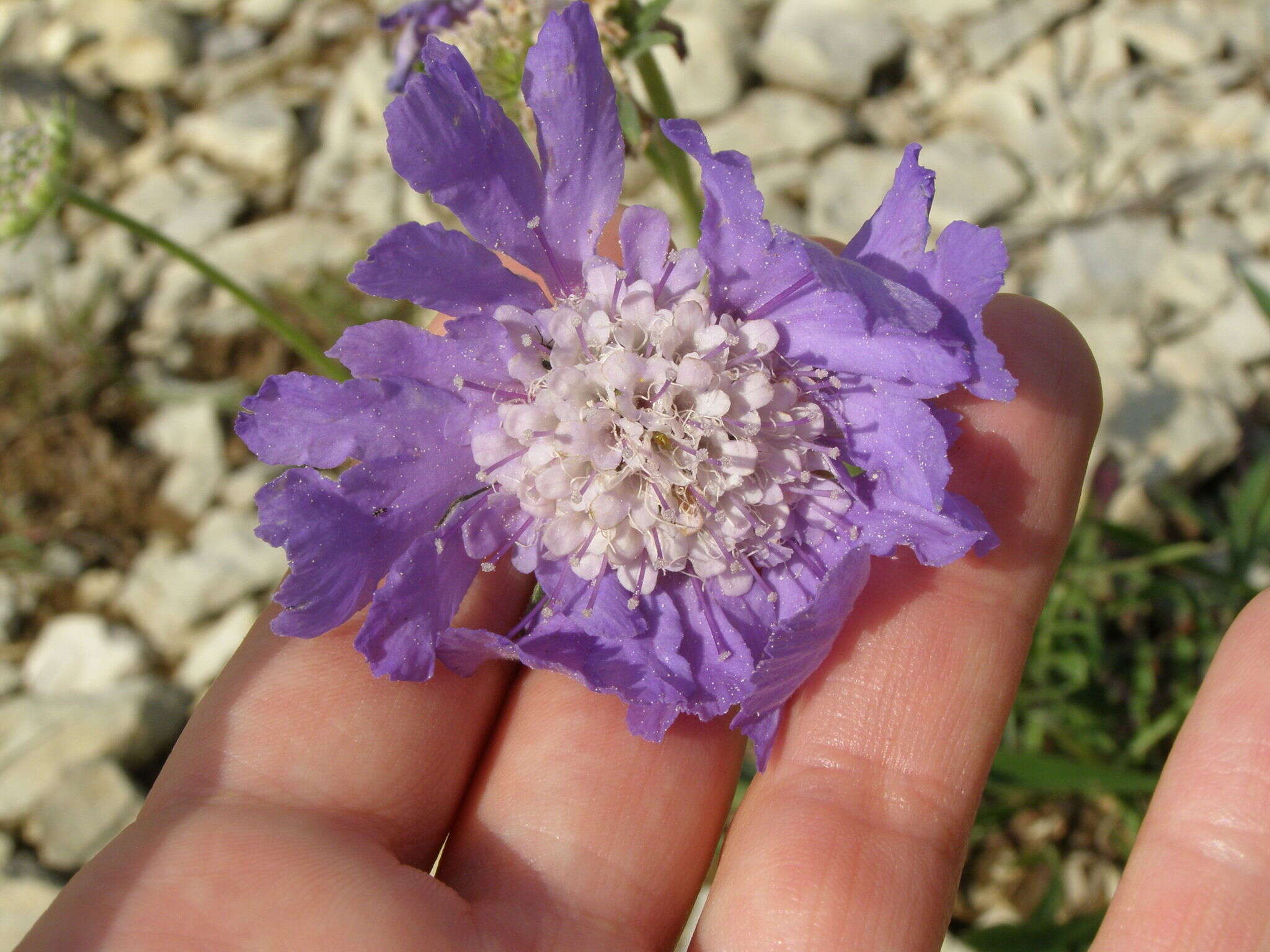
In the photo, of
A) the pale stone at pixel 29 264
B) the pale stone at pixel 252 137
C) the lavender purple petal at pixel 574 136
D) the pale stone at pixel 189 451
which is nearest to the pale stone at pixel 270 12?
the pale stone at pixel 252 137

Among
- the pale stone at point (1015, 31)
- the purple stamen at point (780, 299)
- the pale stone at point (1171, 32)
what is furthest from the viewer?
the pale stone at point (1015, 31)

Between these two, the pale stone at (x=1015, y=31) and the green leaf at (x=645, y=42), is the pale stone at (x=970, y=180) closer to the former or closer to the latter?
the pale stone at (x=1015, y=31)

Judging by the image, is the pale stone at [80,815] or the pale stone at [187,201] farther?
the pale stone at [187,201]

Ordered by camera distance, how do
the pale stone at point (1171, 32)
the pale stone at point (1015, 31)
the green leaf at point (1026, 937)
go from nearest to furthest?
the green leaf at point (1026, 937)
the pale stone at point (1171, 32)
the pale stone at point (1015, 31)

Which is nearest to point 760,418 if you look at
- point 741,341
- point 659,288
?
point 741,341

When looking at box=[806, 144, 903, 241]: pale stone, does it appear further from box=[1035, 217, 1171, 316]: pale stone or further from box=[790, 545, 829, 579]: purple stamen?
box=[790, 545, 829, 579]: purple stamen

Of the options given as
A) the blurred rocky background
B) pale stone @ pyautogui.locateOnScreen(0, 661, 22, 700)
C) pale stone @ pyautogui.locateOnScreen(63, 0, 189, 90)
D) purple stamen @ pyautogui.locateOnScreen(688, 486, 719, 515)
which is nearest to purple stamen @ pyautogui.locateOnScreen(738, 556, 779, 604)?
purple stamen @ pyautogui.locateOnScreen(688, 486, 719, 515)

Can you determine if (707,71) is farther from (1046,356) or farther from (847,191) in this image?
(1046,356)
